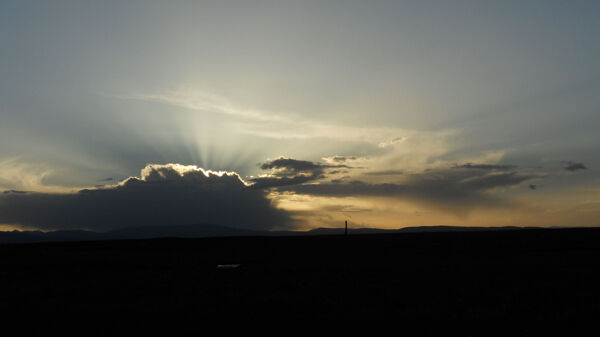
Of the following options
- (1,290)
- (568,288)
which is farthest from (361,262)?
(1,290)

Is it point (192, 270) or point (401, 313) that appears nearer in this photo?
point (401, 313)

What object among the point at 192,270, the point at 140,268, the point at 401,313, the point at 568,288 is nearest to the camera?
the point at 401,313

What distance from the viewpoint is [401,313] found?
22562 mm

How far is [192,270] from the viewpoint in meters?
44.2

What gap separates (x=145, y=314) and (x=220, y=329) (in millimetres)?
5924

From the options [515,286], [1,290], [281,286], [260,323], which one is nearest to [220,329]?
[260,323]

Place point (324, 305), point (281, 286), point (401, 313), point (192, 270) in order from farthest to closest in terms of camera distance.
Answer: point (192, 270) < point (281, 286) < point (324, 305) < point (401, 313)

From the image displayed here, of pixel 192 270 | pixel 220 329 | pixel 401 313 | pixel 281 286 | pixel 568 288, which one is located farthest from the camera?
pixel 192 270

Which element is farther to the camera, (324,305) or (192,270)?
(192,270)

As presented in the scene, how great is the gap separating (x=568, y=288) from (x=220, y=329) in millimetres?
23064

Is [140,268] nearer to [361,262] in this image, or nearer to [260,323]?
[361,262]

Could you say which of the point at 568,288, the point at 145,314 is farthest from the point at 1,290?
the point at 568,288

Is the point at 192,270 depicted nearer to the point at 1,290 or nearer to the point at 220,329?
Result: the point at 1,290

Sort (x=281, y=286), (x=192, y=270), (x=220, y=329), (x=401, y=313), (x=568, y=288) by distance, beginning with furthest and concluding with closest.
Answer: (x=192, y=270) < (x=281, y=286) < (x=568, y=288) < (x=401, y=313) < (x=220, y=329)
